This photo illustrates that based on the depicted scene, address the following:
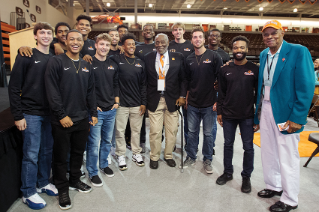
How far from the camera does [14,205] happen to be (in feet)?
6.70

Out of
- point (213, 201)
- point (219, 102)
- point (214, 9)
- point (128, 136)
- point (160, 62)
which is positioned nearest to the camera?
point (213, 201)

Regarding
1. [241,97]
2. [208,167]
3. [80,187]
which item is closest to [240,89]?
[241,97]

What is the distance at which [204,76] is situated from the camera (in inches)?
108

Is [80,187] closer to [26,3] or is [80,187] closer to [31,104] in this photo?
[31,104]

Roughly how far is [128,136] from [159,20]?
58.7 feet

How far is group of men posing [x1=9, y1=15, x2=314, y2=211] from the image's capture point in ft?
6.40

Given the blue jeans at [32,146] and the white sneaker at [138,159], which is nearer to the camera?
the blue jeans at [32,146]

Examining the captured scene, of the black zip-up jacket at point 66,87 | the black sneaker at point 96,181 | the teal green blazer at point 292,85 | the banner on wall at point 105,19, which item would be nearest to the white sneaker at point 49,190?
the black sneaker at point 96,181

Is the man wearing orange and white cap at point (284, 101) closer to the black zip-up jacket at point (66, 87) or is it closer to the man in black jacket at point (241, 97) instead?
the man in black jacket at point (241, 97)

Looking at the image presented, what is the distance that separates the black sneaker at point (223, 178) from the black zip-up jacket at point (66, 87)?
5.46ft

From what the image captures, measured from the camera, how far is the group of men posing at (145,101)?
1952mm

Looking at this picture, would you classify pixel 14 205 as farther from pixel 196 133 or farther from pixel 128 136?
pixel 196 133

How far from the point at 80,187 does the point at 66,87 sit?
1.10 m

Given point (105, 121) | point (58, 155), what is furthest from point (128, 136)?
point (58, 155)
